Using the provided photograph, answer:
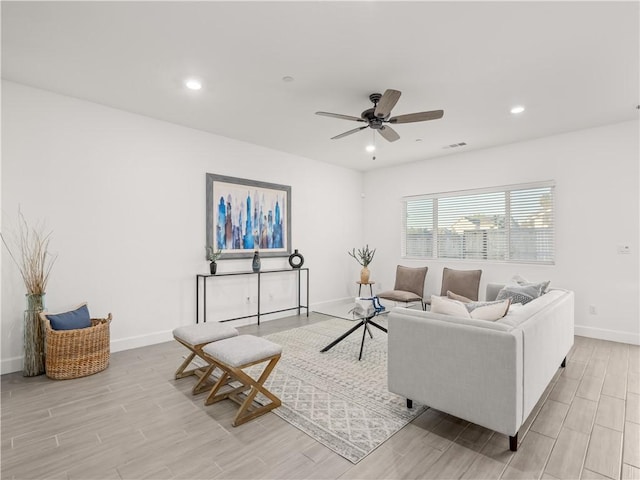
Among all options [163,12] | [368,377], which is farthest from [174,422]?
[163,12]

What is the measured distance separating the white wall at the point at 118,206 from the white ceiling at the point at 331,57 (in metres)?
0.32

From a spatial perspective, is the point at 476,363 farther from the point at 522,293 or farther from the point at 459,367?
the point at 522,293

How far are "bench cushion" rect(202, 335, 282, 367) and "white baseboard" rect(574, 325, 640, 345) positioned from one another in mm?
4412

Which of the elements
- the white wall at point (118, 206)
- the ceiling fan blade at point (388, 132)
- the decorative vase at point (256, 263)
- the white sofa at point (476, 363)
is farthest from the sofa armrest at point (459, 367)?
the white wall at point (118, 206)

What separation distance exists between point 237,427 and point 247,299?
2.97m

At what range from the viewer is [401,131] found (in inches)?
182

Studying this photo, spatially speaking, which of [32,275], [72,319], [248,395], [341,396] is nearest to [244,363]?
[248,395]

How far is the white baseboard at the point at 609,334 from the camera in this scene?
4.24 metres

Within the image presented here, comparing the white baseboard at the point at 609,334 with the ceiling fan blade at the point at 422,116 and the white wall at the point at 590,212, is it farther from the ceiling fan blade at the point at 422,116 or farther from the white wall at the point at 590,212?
the ceiling fan blade at the point at 422,116

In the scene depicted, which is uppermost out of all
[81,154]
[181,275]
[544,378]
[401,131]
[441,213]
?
[401,131]

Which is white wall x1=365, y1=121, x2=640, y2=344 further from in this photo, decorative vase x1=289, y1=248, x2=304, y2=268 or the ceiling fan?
decorative vase x1=289, y1=248, x2=304, y2=268

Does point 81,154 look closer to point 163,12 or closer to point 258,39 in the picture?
point 163,12

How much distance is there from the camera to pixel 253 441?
2160mm

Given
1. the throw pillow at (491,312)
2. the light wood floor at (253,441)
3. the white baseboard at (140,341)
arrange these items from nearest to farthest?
the light wood floor at (253,441)
the throw pillow at (491,312)
the white baseboard at (140,341)
